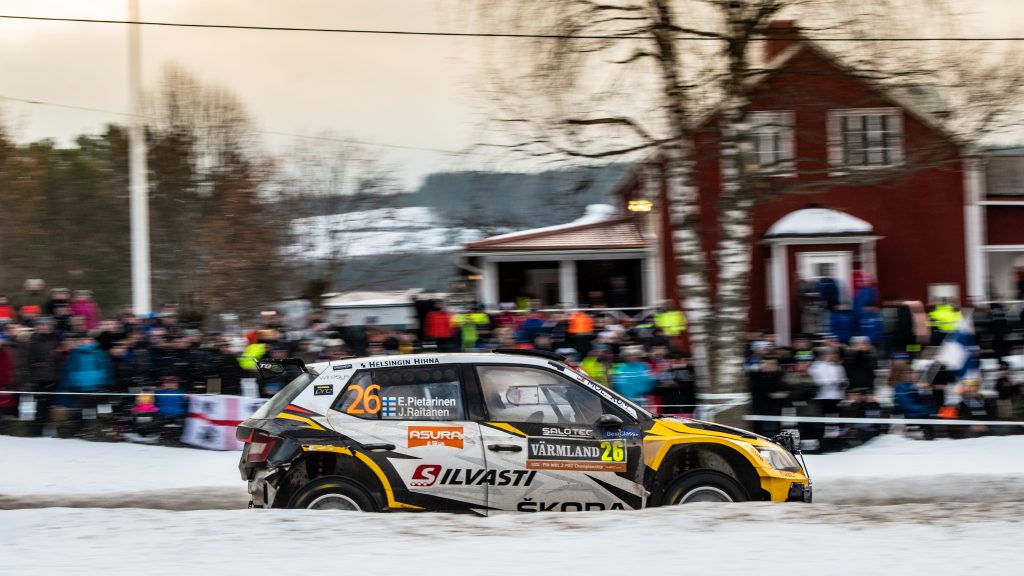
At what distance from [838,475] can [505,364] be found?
4942 mm

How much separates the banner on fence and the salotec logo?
19.2ft

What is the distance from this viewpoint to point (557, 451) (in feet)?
26.3

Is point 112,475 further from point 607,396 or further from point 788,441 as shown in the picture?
point 788,441

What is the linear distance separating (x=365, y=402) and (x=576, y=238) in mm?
19483

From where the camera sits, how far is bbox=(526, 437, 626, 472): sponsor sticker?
8.02 metres

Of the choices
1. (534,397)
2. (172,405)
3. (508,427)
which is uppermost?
(534,397)

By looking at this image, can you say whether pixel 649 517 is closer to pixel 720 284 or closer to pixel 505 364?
pixel 505 364

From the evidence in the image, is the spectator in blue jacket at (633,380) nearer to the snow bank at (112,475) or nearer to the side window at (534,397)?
the snow bank at (112,475)

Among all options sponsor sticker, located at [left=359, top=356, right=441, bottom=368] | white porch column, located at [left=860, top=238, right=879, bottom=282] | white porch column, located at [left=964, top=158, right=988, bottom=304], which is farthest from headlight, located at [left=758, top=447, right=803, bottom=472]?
white porch column, located at [left=964, top=158, right=988, bottom=304]

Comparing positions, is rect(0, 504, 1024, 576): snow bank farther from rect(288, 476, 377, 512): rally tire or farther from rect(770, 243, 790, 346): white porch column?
rect(770, 243, 790, 346): white porch column

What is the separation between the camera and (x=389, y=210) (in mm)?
35188

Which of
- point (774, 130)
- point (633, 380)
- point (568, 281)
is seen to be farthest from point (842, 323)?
point (568, 281)

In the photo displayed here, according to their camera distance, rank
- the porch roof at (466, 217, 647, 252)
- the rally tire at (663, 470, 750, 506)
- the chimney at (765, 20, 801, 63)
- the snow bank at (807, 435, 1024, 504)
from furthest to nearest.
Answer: the porch roof at (466, 217, 647, 252) → the chimney at (765, 20, 801, 63) → the snow bank at (807, 435, 1024, 504) → the rally tire at (663, 470, 750, 506)

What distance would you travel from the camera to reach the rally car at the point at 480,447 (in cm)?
794
